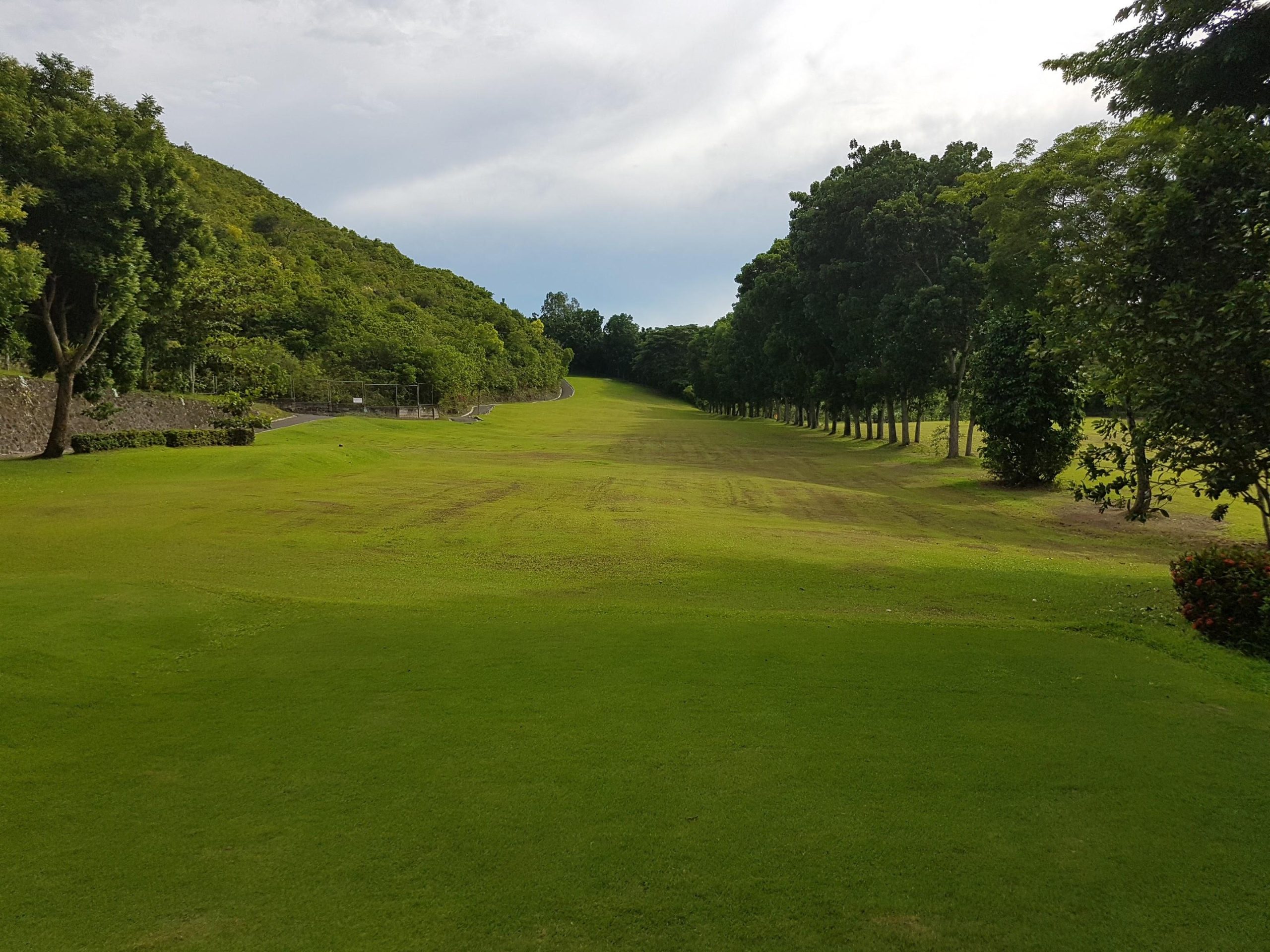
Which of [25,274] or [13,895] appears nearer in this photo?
[13,895]

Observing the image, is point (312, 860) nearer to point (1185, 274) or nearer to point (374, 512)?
point (1185, 274)

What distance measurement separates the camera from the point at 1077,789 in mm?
4672

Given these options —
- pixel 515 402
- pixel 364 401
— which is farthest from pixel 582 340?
pixel 364 401

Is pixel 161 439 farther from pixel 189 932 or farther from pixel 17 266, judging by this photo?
pixel 189 932

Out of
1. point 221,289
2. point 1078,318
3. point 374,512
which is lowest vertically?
point 374,512

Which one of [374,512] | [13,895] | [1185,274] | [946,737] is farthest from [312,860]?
[374,512]

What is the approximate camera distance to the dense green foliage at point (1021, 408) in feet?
85.8

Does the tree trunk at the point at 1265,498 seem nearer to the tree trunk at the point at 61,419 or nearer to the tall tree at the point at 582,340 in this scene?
the tree trunk at the point at 61,419

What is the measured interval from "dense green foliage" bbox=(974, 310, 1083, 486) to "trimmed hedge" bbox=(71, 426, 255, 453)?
27.7 meters

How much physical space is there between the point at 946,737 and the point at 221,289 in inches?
1689

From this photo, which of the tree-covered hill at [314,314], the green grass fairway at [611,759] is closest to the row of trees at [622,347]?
the tree-covered hill at [314,314]

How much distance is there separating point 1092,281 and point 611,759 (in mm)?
10374

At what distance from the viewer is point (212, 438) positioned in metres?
31.9

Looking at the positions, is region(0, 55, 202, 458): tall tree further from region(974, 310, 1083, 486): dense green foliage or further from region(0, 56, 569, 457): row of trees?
region(974, 310, 1083, 486): dense green foliage
